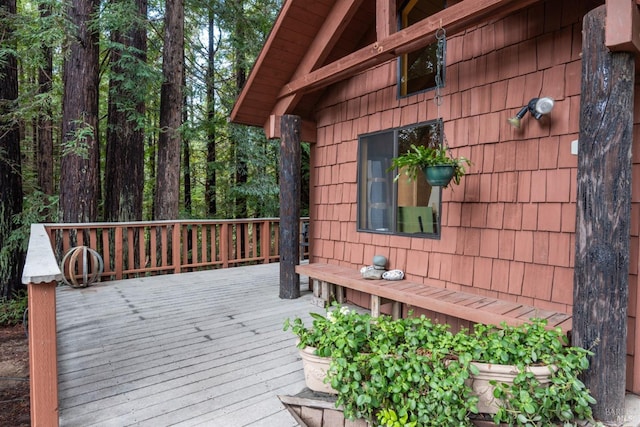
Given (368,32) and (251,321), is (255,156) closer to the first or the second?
(368,32)

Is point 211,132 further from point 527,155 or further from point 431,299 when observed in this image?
point 527,155

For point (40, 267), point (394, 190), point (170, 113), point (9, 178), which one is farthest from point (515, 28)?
point (9, 178)

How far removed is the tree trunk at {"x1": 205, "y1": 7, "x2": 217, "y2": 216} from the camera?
9.09m

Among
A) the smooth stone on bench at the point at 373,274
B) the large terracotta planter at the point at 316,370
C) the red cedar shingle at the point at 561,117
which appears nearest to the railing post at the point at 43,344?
the large terracotta planter at the point at 316,370

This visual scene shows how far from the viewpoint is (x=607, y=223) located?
1.94 meters

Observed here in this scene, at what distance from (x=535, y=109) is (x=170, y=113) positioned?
693 centimetres

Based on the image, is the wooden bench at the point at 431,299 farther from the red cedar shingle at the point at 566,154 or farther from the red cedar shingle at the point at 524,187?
the red cedar shingle at the point at 566,154

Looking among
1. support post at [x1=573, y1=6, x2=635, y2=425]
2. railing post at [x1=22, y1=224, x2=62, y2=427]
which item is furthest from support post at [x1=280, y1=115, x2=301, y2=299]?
support post at [x1=573, y1=6, x2=635, y2=425]

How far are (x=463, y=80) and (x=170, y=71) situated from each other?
6.24m

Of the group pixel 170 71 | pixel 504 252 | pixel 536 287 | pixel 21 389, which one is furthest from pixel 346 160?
pixel 170 71

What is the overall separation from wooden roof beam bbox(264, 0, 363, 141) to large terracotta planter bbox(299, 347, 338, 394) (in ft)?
10.1

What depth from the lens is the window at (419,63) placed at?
359cm

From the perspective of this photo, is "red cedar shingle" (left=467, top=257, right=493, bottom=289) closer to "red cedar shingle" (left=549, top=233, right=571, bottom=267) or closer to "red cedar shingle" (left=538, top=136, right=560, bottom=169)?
"red cedar shingle" (left=549, top=233, right=571, bottom=267)

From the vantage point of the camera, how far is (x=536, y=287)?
106 inches
